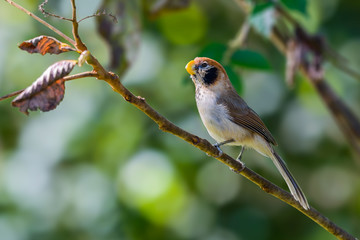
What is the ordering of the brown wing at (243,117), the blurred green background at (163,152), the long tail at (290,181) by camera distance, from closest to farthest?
the long tail at (290,181) → the brown wing at (243,117) → the blurred green background at (163,152)

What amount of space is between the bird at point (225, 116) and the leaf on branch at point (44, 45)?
6.38ft

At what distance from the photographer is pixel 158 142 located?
5008 millimetres

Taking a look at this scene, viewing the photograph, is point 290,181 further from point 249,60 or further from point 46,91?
point 46,91

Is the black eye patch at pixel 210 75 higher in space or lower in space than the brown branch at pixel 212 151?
lower

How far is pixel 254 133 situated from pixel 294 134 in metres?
1.39

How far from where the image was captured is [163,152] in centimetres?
487

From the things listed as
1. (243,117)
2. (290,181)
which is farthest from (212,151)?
(243,117)

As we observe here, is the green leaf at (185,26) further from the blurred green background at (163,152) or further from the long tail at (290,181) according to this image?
the long tail at (290,181)

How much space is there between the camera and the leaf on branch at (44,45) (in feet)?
5.42

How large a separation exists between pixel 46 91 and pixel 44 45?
151 millimetres

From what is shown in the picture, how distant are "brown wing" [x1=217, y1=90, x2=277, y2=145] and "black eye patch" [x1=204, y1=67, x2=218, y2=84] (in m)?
0.15

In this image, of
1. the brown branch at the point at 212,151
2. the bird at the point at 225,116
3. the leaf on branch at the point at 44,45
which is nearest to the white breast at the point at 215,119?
the bird at the point at 225,116

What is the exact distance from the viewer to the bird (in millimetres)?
3709

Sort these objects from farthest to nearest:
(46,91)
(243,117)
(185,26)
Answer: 1. (185,26)
2. (243,117)
3. (46,91)
